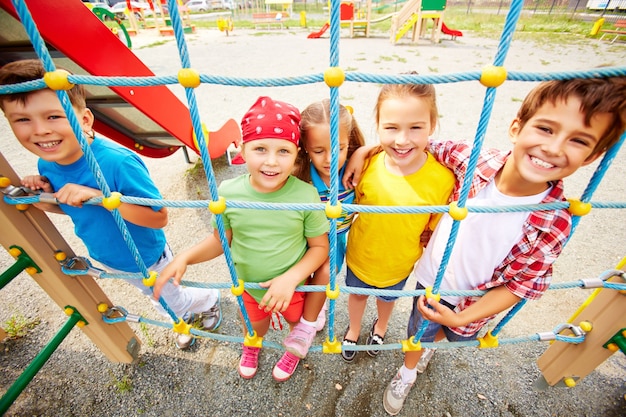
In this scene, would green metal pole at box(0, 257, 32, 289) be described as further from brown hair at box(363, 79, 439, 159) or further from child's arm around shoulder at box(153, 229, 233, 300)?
brown hair at box(363, 79, 439, 159)

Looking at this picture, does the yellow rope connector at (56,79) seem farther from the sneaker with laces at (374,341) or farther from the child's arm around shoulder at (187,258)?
the sneaker with laces at (374,341)

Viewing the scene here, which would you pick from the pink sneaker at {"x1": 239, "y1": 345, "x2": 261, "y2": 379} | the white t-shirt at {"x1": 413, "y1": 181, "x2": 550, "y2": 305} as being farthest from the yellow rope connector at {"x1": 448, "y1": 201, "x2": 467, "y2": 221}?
the pink sneaker at {"x1": 239, "y1": 345, "x2": 261, "y2": 379}

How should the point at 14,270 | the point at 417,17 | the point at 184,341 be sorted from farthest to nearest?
1. the point at 417,17
2. the point at 184,341
3. the point at 14,270

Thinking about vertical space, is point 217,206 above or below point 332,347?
above

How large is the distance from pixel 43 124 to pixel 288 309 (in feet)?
3.59

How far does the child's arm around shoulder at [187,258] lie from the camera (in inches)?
42.9

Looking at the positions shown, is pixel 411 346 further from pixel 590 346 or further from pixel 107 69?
pixel 107 69

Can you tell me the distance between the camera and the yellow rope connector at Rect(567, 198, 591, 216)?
86cm

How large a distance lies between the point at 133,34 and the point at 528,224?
51.9 feet

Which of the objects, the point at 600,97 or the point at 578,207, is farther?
the point at 578,207

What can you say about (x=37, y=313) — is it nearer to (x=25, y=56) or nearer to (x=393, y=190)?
(x=25, y=56)

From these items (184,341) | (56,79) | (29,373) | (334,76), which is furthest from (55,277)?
(334,76)

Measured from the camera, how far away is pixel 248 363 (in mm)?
1551

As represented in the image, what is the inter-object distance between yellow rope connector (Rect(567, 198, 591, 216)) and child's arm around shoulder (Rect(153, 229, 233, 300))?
1.10m
